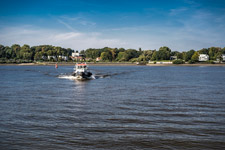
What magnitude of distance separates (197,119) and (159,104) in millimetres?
5822

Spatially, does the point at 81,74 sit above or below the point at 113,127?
above

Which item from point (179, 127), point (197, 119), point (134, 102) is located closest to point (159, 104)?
point (134, 102)

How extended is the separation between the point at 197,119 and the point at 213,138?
3.81 meters

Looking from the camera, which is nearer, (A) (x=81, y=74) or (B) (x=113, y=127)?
(B) (x=113, y=127)

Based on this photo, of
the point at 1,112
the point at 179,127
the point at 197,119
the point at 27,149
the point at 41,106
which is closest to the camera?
the point at 27,149

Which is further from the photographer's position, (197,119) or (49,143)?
(197,119)

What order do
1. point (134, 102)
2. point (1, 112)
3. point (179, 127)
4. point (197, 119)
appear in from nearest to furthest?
point (179, 127) → point (197, 119) → point (1, 112) → point (134, 102)

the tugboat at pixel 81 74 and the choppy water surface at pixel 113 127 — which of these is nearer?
the choppy water surface at pixel 113 127

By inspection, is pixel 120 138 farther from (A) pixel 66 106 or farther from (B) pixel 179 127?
(A) pixel 66 106

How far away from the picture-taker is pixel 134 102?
2288 centimetres

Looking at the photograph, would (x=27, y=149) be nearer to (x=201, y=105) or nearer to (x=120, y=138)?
(x=120, y=138)

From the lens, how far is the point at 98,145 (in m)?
11.4

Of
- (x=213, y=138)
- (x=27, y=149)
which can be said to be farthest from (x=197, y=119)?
(x=27, y=149)

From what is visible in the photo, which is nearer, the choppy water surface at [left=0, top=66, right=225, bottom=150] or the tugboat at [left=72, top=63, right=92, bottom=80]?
the choppy water surface at [left=0, top=66, right=225, bottom=150]
